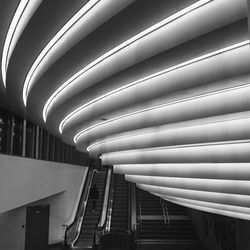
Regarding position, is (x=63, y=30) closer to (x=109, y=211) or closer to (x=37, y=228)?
(x=37, y=228)

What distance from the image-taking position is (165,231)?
13.8 meters

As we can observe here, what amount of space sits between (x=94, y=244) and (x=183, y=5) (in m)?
11.2

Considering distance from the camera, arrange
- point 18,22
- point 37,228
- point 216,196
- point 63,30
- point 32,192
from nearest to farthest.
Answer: point 63,30 → point 18,22 → point 216,196 → point 32,192 → point 37,228

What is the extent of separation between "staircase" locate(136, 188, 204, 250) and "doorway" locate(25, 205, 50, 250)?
3289 millimetres

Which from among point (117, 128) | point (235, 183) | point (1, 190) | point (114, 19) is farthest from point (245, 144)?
point (1, 190)

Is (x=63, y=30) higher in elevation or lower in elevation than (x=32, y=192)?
higher

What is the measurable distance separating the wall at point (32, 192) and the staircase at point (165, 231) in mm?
2863

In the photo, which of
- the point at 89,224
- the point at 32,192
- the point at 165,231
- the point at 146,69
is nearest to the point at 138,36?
the point at 146,69

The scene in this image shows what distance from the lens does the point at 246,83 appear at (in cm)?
327

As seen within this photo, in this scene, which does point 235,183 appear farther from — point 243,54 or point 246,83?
point 243,54

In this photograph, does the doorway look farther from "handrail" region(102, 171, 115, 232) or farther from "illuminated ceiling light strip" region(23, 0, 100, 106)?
"illuminated ceiling light strip" region(23, 0, 100, 106)

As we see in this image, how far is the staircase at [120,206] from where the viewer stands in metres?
14.3

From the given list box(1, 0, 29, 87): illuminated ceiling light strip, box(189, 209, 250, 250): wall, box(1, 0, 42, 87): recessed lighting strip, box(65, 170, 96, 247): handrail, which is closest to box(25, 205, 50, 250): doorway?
box(65, 170, 96, 247): handrail

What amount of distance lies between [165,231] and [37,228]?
14.4 feet
